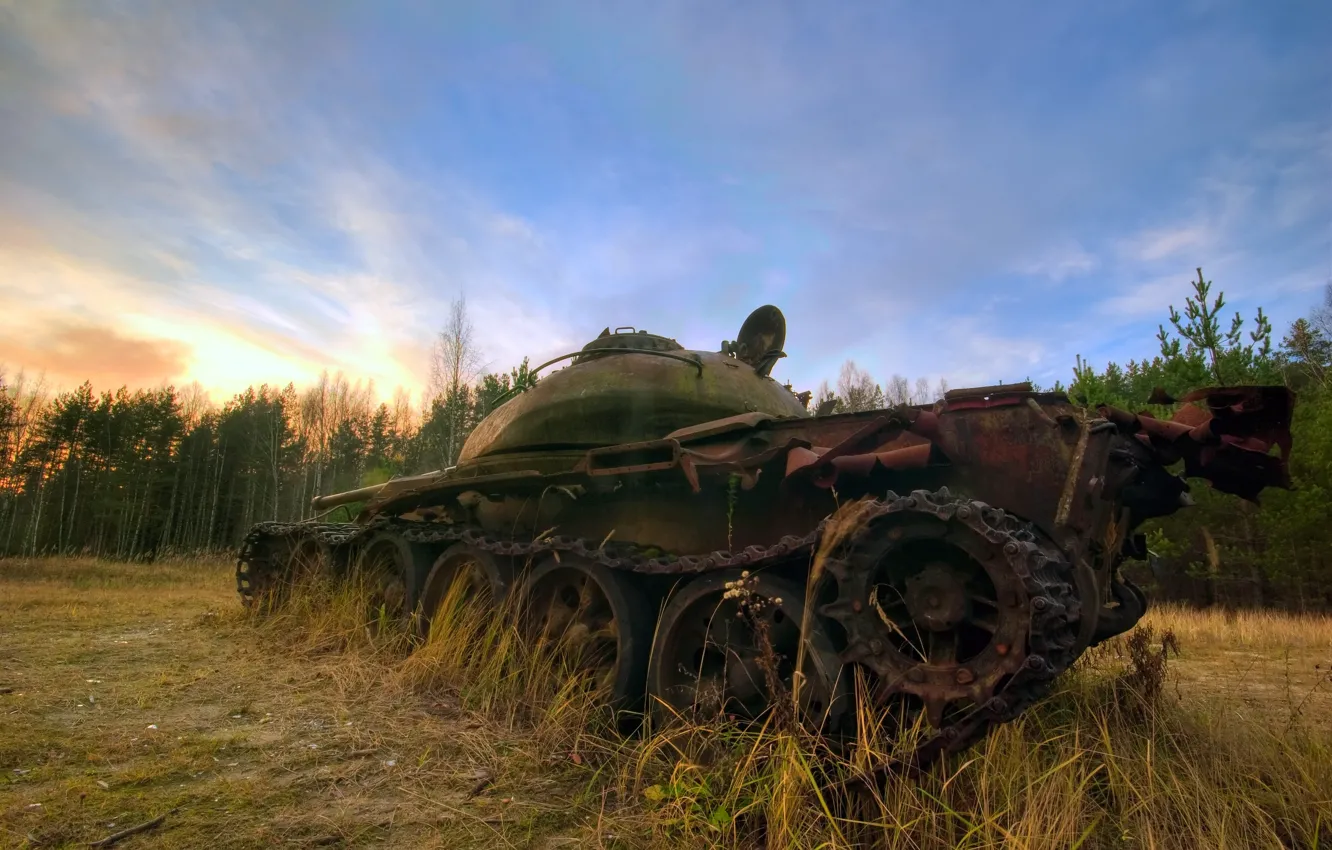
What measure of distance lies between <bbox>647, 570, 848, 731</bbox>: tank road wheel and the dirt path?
0.96 m

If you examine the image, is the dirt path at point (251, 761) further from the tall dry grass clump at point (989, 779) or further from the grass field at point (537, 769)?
the tall dry grass clump at point (989, 779)

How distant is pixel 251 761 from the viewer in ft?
13.5

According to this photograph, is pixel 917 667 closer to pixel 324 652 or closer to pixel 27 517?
pixel 324 652

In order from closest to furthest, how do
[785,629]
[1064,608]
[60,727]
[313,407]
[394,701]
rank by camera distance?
[1064,608] → [785,629] → [60,727] → [394,701] → [313,407]

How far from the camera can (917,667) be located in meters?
3.40

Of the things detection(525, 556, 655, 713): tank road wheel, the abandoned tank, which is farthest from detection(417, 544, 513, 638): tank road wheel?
detection(525, 556, 655, 713): tank road wheel

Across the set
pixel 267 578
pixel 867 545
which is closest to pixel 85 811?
pixel 867 545

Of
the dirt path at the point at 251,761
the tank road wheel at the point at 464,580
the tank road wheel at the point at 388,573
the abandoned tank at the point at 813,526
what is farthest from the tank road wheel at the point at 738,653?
the tank road wheel at the point at 388,573

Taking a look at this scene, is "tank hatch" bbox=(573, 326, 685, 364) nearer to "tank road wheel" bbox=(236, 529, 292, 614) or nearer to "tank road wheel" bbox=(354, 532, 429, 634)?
"tank road wheel" bbox=(354, 532, 429, 634)

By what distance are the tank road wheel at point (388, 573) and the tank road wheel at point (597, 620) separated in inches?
77.8

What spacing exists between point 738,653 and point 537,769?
1371 millimetres

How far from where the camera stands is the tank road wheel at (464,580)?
645 cm

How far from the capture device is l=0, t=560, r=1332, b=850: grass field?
3.08 m

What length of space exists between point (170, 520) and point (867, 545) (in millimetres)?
43736
